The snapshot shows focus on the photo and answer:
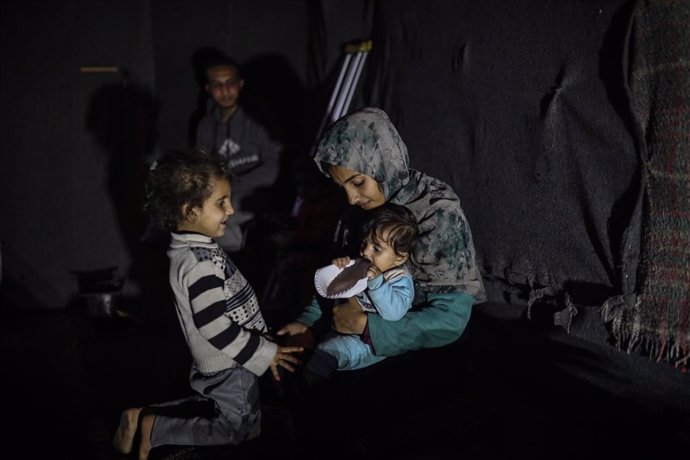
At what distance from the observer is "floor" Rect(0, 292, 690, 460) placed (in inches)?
85.5

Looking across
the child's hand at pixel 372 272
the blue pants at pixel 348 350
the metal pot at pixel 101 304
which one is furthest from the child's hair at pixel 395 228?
the metal pot at pixel 101 304

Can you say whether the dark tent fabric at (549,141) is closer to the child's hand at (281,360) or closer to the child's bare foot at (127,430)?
the child's hand at (281,360)

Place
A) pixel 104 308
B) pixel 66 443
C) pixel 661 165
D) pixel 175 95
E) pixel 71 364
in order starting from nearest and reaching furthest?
1. pixel 661 165
2. pixel 66 443
3. pixel 71 364
4. pixel 104 308
5. pixel 175 95

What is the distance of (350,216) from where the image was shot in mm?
2736

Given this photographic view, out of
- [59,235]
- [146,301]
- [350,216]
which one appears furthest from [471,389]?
[59,235]

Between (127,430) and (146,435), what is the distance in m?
0.11

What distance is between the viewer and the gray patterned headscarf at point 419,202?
238 centimetres

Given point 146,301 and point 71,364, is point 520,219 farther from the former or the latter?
point 146,301

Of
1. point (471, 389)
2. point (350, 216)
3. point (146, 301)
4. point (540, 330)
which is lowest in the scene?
point (146, 301)

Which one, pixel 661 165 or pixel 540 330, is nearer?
pixel 661 165

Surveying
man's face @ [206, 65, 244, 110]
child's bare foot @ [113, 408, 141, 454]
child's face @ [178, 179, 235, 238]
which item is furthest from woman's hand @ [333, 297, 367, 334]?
man's face @ [206, 65, 244, 110]

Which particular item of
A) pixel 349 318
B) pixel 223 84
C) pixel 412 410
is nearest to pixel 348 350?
pixel 349 318

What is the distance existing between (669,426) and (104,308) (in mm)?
3192

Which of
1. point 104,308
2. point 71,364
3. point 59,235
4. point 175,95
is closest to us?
point 71,364
